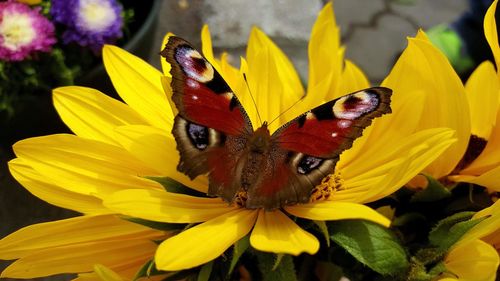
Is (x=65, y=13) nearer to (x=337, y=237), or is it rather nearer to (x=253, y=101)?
(x=253, y=101)

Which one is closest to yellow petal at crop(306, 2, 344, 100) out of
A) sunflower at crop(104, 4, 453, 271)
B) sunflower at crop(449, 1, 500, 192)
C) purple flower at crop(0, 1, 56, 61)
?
sunflower at crop(104, 4, 453, 271)

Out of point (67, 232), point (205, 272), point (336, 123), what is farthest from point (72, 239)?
point (336, 123)

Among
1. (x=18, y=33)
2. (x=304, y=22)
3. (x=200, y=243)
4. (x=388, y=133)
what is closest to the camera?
(x=200, y=243)

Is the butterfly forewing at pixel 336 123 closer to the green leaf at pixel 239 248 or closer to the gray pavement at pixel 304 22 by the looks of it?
the green leaf at pixel 239 248

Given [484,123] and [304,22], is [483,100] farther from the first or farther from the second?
[304,22]

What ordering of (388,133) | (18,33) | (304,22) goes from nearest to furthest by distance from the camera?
(388,133), (18,33), (304,22)

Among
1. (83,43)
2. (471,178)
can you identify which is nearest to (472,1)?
(83,43)
